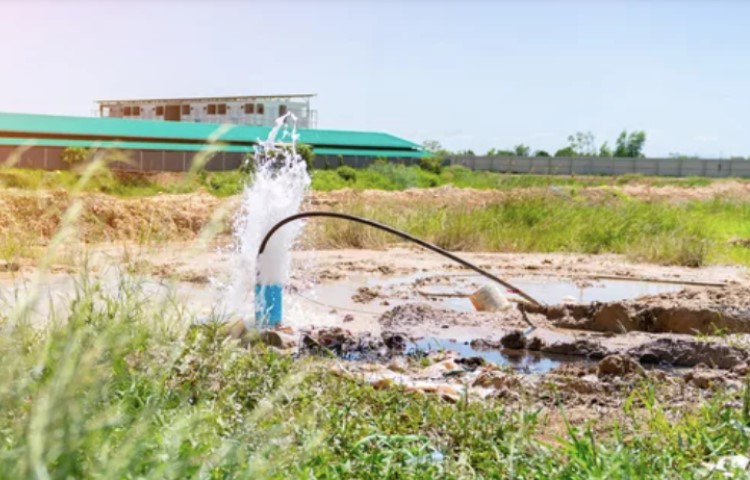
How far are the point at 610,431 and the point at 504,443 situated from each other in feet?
2.79

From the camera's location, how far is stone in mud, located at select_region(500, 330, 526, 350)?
755cm

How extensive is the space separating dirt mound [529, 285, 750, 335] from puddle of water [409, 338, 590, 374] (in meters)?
0.96

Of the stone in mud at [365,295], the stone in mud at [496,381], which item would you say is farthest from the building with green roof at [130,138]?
the stone in mud at [496,381]

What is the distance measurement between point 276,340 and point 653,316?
3.17 metres

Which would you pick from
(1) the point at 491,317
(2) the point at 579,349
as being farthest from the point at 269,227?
(2) the point at 579,349

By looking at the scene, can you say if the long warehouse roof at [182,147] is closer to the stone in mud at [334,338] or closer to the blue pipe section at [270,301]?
the blue pipe section at [270,301]

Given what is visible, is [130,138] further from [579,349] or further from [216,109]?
[579,349]

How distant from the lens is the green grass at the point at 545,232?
551 inches

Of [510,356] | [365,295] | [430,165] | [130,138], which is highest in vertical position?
[130,138]

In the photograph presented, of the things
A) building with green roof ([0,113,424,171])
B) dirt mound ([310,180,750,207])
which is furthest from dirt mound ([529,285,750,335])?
building with green roof ([0,113,424,171])

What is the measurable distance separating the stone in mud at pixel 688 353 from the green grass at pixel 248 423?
60.2 inches

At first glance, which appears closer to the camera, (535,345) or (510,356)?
(510,356)

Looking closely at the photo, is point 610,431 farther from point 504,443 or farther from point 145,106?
point 145,106

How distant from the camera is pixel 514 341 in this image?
7.55m
